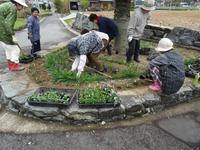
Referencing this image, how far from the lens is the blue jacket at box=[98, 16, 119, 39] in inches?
310

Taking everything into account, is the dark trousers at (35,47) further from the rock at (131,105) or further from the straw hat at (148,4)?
the rock at (131,105)

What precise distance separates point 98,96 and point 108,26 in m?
3.39

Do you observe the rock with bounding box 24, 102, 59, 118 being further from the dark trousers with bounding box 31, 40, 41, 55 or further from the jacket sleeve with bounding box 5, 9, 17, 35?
the dark trousers with bounding box 31, 40, 41, 55

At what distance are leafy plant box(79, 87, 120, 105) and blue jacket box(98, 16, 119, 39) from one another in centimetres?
299

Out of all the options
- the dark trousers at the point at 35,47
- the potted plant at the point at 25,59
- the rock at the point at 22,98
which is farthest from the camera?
the dark trousers at the point at 35,47

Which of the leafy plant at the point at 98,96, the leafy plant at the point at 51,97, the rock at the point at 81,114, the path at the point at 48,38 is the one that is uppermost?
the leafy plant at the point at 98,96

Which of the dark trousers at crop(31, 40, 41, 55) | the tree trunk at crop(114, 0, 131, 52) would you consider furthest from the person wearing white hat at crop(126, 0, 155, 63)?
the dark trousers at crop(31, 40, 41, 55)

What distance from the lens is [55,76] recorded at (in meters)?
6.19

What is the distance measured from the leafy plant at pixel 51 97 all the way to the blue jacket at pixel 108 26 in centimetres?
318

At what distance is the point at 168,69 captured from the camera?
203 inches

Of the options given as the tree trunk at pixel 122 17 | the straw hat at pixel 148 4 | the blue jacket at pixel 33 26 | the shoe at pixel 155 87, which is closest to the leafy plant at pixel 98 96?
the shoe at pixel 155 87

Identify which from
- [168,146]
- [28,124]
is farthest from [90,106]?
[168,146]

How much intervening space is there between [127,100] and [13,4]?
3.44 meters

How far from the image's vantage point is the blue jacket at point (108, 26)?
25.8ft
